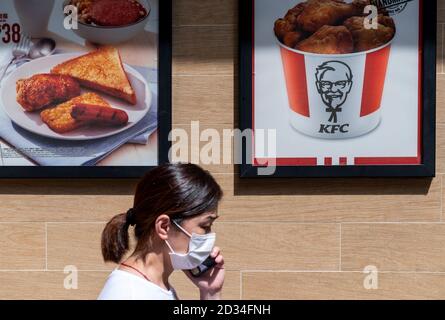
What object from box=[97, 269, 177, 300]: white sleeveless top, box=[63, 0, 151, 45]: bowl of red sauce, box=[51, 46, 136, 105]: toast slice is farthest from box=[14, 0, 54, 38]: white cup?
box=[97, 269, 177, 300]: white sleeveless top

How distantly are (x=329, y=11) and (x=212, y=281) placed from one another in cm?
206

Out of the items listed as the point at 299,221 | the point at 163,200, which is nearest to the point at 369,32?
the point at 299,221

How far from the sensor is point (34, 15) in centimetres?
407

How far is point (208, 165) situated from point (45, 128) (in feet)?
3.20

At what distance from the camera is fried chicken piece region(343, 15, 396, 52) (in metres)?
3.99

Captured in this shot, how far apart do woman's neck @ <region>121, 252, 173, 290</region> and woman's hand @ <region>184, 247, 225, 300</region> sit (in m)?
0.20

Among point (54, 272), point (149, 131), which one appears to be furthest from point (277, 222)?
point (54, 272)

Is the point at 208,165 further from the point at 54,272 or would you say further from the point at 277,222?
the point at 54,272

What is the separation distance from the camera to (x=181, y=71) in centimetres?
407

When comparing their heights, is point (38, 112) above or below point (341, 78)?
below

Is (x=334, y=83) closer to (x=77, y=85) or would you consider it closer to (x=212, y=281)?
(x=77, y=85)

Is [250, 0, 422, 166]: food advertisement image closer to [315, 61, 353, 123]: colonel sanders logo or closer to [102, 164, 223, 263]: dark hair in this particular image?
[315, 61, 353, 123]: colonel sanders logo

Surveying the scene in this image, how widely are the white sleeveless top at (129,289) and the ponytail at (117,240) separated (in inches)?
6.7
